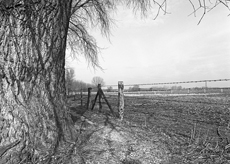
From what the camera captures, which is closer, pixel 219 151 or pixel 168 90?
pixel 219 151

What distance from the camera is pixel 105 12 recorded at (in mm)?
9078

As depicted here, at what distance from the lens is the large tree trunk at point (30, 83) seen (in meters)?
2.49

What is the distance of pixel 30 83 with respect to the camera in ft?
8.71

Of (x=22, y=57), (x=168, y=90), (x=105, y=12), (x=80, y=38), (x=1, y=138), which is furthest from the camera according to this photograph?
(x=168, y=90)

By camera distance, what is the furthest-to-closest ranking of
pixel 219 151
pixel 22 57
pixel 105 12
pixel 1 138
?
pixel 105 12
pixel 219 151
pixel 22 57
pixel 1 138

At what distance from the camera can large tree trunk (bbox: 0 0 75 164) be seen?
2490 millimetres

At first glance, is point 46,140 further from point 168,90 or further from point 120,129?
point 168,90

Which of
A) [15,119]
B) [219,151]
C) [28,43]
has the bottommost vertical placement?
[219,151]

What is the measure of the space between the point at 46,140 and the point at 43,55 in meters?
1.25

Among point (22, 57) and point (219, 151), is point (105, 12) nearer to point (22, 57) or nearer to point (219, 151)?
point (22, 57)

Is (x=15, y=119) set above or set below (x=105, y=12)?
below

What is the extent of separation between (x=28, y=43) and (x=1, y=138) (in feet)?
4.41

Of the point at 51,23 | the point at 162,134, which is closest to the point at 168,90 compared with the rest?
the point at 162,134

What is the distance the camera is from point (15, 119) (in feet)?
8.24
